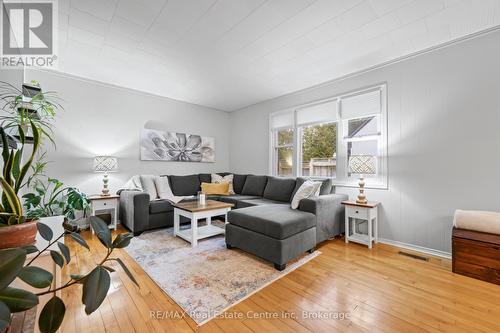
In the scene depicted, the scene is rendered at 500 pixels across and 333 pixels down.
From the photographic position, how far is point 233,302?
5.58 ft

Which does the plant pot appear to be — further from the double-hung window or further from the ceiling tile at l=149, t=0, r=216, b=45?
the double-hung window

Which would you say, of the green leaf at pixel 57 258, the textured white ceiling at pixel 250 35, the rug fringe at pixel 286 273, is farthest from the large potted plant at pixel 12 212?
the textured white ceiling at pixel 250 35

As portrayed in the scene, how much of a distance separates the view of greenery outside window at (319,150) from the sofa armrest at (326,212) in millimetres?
693

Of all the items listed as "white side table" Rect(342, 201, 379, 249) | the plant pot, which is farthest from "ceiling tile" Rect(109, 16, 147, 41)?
"white side table" Rect(342, 201, 379, 249)

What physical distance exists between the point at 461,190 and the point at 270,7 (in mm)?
2884

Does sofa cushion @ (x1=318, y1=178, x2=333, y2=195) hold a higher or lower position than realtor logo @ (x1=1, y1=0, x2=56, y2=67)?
lower

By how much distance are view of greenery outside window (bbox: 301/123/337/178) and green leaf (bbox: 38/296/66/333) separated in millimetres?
3721

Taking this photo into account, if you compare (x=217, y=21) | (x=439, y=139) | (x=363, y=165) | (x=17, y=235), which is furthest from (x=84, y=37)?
(x=439, y=139)

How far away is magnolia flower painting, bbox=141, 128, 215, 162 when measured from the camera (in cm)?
431

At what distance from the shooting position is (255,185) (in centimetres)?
442

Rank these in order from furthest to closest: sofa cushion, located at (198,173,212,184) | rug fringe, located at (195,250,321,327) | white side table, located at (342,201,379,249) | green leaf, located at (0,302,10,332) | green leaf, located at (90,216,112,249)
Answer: sofa cushion, located at (198,173,212,184) < white side table, located at (342,201,379,249) < rug fringe, located at (195,250,321,327) < green leaf, located at (90,216,112,249) < green leaf, located at (0,302,10,332)

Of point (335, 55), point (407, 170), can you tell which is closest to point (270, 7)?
point (335, 55)

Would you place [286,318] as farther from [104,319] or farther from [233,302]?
[104,319]

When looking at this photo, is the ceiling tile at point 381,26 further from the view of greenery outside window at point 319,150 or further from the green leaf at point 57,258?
the green leaf at point 57,258
